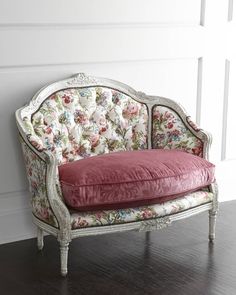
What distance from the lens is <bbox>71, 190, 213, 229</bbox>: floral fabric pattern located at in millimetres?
2802

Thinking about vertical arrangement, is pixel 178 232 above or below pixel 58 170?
below

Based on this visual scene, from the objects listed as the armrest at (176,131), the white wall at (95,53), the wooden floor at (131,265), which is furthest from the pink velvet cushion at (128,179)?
the white wall at (95,53)

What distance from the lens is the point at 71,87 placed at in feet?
10.7

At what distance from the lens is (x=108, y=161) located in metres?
2.96

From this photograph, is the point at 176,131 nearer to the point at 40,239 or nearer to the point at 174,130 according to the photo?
the point at 174,130

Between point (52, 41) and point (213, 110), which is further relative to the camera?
point (213, 110)

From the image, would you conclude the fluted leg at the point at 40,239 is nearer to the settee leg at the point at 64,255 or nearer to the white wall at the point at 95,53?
the white wall at the point at 95,53

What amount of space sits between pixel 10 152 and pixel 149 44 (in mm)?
1088

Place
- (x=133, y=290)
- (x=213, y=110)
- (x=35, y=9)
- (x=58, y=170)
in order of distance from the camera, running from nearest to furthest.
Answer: (x=133, y=290) → (x=58, y=170) → (x=35, y=9) → (x=213, y=110)

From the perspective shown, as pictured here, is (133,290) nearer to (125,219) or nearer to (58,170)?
(125,219)

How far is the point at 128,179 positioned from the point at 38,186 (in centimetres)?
45

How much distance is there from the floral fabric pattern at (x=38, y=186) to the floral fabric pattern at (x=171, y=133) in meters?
0.80

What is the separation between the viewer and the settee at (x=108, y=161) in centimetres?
280

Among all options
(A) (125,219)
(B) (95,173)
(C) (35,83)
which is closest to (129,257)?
(A) (125,219)
